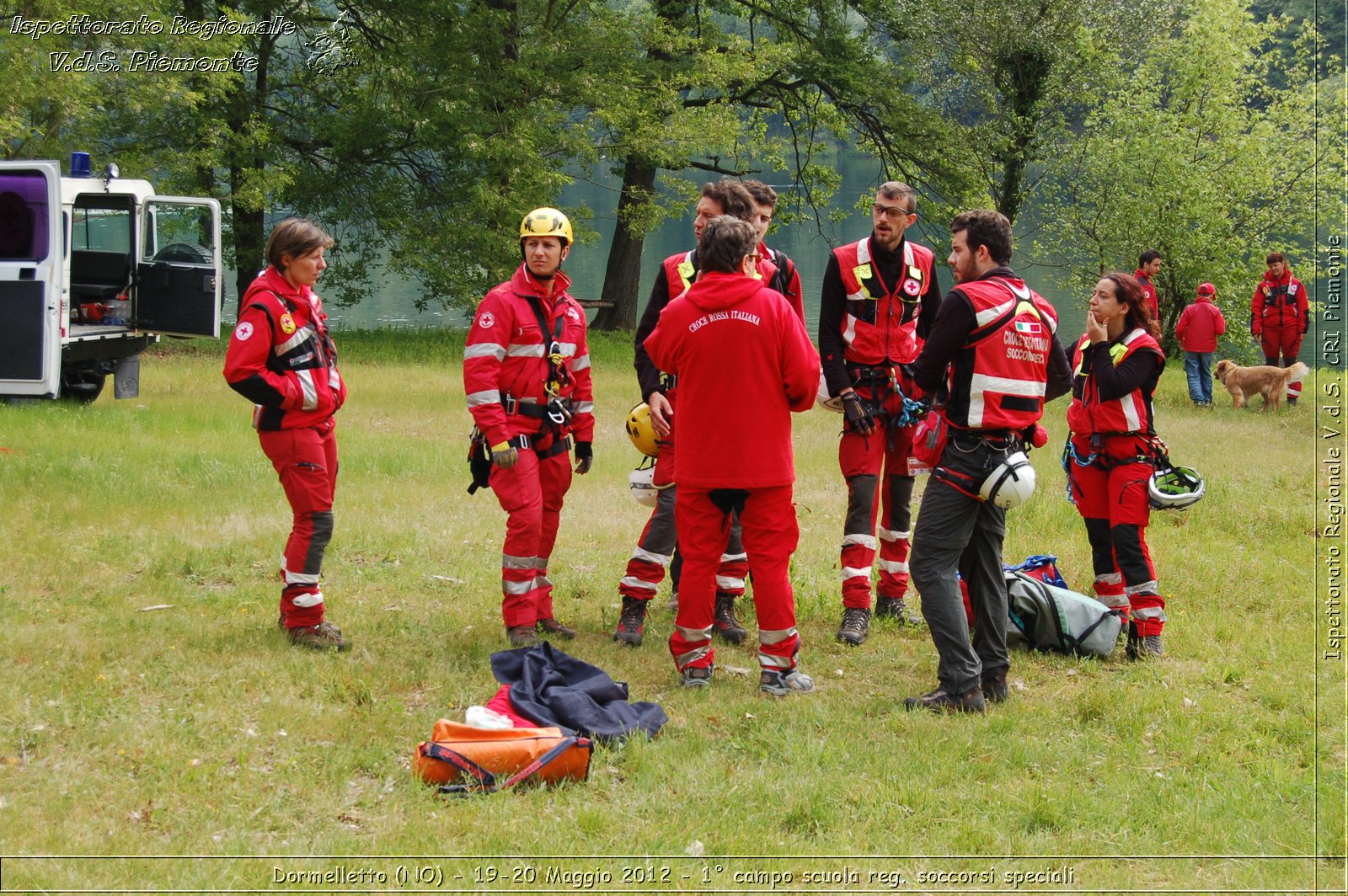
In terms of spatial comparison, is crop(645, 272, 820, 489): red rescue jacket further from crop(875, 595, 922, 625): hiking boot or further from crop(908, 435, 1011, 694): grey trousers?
crop(875, 595, 922, 625): hiking boot

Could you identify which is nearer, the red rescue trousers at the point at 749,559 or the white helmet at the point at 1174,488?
the red rescue trousers at the point at 749,559

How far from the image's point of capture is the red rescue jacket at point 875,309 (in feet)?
21.8

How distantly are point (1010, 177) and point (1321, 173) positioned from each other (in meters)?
6.14

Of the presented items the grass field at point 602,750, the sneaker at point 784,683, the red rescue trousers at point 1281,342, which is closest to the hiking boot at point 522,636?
the grass field at point 602,750

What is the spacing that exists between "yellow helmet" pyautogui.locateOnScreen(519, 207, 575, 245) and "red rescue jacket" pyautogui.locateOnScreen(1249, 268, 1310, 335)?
16.1 m

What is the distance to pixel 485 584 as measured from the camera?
7.62 meters

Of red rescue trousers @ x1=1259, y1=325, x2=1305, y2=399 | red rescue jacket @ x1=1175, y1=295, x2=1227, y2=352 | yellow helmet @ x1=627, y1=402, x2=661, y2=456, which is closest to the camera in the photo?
yellow helmet @ x1=627, y1=402, x2=661, y2=456

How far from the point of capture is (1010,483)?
529cm

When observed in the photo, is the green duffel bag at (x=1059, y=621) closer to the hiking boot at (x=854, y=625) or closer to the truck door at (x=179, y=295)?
the hiking boot at (x=854, y=625)

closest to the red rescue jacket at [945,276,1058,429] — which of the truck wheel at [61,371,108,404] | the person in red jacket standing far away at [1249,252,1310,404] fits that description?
the truck wheel at [61,371,108,404]

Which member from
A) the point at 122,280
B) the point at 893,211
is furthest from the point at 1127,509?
the point at 122,280

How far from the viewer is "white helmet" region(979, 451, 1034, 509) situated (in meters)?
5.28

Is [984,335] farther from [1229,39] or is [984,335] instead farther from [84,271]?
[1229,39]

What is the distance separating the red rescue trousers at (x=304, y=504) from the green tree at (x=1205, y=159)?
2108cm
